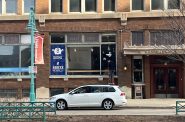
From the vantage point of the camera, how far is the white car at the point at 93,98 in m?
28.5

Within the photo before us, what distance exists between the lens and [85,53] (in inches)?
1490

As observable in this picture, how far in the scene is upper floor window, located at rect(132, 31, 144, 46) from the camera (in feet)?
122

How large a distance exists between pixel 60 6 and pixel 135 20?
20.8 feet

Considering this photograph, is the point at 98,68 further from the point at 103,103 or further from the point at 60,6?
the point at 103,103

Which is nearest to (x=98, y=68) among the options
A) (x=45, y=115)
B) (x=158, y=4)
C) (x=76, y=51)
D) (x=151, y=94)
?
(x=76, y=51)

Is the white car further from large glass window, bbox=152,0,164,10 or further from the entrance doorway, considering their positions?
large glass window, bbox=152,0,164,10

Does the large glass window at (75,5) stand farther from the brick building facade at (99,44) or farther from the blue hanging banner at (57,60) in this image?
the blue hanging banner at (57,60)

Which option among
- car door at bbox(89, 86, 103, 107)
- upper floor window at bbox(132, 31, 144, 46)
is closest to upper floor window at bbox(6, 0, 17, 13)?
upper floor window at bbox(132, 31, 144, 46)

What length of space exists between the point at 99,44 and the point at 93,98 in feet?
32.1

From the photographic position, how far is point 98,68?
3762 cm

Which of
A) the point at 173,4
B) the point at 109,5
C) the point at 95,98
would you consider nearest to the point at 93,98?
the point at 95,98

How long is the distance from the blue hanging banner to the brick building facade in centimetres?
26

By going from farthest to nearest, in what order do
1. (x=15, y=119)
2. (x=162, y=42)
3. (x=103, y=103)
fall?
1. (x=162, y=42)
2. (x=103, y=103)
3. (x=15, y=119)

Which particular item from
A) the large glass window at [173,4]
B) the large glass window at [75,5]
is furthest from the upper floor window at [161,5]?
the large glass window at [75,5]
